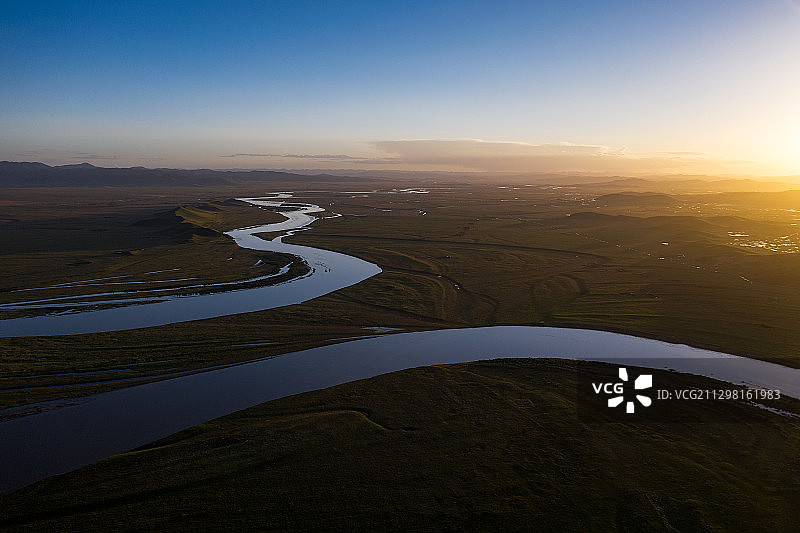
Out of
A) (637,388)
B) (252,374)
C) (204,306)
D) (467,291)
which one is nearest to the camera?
(637,388)

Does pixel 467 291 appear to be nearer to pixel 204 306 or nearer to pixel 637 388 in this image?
pixel 637 388

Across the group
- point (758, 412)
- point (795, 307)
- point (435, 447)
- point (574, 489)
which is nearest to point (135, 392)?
point (435, 447)

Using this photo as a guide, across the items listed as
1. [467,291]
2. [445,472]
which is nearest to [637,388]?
[445,472]

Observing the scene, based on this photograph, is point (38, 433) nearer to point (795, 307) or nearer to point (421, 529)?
point (421, 529)

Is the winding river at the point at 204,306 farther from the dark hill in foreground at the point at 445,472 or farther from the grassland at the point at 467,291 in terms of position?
the dark hill in foreground at the point at 445,472
